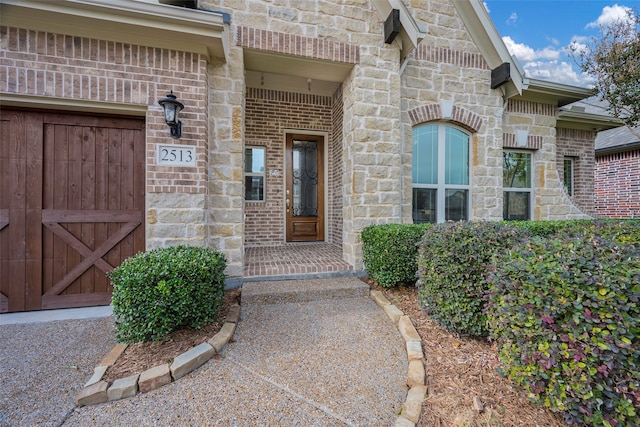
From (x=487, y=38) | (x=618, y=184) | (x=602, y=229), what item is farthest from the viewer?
(x=618, y=184)

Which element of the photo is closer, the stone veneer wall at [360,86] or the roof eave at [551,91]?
the stone veneer wall at [360,86]

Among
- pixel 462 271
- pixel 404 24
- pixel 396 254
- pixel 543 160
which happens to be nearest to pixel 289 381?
pixel 462 271

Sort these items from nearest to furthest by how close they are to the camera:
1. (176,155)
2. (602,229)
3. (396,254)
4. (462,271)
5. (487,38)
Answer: (462,271), (602,229), (176,155), (396,254), (487,38)

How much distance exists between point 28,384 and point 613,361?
3.59 metres

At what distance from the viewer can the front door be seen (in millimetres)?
5699

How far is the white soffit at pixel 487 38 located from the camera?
14.2 ft

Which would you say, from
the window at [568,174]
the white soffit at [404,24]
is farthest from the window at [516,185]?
the white soffit at [404,24]

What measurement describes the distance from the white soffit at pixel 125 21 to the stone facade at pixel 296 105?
10cm

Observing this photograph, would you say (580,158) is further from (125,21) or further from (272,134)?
(125,21)

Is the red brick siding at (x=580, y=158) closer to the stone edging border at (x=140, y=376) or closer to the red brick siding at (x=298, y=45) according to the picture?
the red brick siding at (x=298, y=45)

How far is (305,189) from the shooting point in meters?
5.80

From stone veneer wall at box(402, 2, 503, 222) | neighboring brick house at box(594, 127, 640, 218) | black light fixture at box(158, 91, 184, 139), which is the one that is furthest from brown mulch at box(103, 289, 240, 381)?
neighboring brick house at box(594, 127, 640, 218)

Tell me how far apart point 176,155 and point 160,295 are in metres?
1.74

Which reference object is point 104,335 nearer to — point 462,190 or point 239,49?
point 239,49
